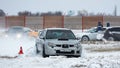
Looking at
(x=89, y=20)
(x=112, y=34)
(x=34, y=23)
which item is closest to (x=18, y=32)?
(x=112, y=34)

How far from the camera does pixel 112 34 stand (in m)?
31.9

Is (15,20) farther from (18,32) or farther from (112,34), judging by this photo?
(112,34)

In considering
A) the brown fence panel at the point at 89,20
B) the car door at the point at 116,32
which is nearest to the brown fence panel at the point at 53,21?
the brown fence panel at the point at 89,20

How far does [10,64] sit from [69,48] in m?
4.81

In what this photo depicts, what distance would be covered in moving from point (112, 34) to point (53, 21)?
1625 cm

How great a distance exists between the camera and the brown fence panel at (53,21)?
147 ft

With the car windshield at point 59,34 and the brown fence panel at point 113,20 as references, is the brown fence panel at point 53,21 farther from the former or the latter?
the car windshield at point 59,34

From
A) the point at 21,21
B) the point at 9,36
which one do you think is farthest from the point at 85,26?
the point at 9,36

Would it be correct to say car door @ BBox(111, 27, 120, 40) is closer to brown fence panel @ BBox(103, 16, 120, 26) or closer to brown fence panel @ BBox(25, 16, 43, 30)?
brown fence panel @ BBox(25, 16, 43, 30)

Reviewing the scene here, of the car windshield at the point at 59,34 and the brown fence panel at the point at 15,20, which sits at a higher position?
the brown fence panel at the point at 15,20

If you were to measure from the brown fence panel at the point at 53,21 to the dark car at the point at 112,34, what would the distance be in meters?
12.8

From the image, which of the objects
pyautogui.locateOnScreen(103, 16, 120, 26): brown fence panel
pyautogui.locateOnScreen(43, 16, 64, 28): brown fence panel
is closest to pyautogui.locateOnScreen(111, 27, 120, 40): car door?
pyautogui.locateOnScreen(43, 16, 64, 28): brown fence panel

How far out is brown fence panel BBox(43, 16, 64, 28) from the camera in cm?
4472

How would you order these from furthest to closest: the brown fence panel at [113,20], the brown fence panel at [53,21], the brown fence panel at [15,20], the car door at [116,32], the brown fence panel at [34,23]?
the brown fence panel at [113,20] → the brown fence panel at [34,23] → the brown fence panel at [53,21] → the brown fence panel at [15,20] → the car door at [116,32]
